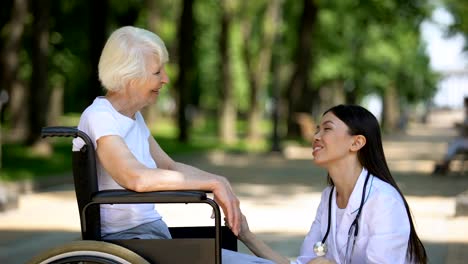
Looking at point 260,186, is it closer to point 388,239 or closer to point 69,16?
point 388,239

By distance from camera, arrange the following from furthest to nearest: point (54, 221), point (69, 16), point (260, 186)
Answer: point (69, 16)
point (260, 186)
point (54, 221)

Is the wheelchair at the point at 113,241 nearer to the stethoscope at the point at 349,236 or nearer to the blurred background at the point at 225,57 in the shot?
the stethoscope at the point at 349,236

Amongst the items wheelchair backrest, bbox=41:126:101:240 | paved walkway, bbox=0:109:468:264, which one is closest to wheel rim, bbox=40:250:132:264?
wheelchair backrest, bbox=41:126:101:240

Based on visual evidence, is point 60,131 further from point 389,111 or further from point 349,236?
point 389,111

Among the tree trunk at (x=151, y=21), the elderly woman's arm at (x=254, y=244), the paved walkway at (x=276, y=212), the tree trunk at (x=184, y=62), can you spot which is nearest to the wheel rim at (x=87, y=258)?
the elderly woman's arm at (x=254, y=244)

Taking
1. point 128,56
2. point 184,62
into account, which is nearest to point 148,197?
point 128,56

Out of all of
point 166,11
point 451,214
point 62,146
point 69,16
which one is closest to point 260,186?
point 451,214

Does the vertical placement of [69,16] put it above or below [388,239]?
above

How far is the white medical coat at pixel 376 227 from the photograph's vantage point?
166 inches

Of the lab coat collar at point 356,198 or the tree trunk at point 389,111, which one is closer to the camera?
the lab coat collar at point 356,198

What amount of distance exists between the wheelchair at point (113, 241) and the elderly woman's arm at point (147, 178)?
4cm

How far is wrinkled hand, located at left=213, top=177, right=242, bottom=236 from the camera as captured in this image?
422 centimetres

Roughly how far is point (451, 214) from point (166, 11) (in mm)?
44928

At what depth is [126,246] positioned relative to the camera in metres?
4.30
